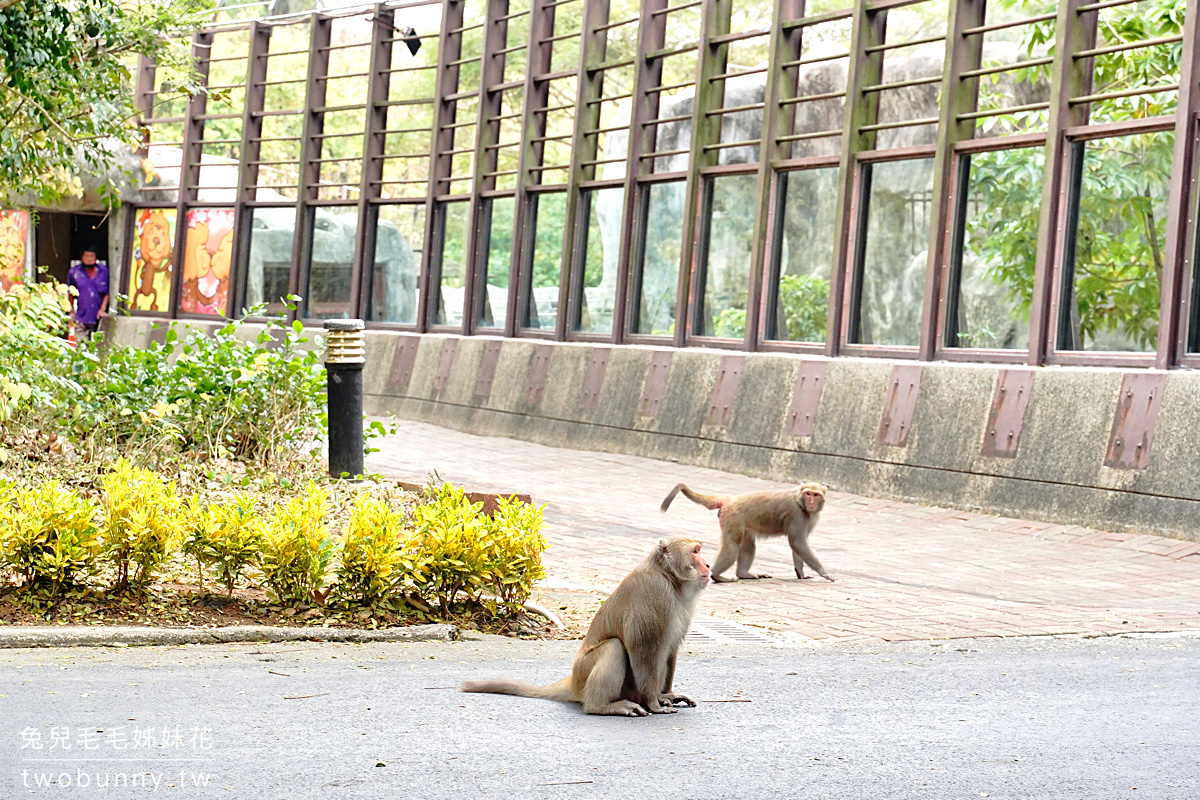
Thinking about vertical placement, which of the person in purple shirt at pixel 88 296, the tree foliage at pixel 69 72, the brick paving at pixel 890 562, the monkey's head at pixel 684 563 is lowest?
the brick paving at pixel 890 562

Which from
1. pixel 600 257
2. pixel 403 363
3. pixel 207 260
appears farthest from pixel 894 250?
pixel 207 260

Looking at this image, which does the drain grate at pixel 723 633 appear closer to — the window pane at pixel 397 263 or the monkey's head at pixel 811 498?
the monkey's head at pixel 811 498

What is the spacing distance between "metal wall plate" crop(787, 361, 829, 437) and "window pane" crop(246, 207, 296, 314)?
12298 millimetres

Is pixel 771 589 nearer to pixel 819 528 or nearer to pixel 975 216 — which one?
pixel 819 528

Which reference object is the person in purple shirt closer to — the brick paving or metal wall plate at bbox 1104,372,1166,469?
the brick paving

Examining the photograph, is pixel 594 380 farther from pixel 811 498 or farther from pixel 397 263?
pixel 811 498

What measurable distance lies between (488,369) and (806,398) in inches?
243

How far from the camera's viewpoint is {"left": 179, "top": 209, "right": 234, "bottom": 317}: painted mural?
2697 centimetres

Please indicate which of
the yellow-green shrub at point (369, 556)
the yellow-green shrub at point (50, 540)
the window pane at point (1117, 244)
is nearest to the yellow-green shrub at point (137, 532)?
the yellow-green shrub at point (50, 540)

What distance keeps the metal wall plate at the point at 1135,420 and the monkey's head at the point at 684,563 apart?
7.35m

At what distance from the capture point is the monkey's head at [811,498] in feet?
32.4

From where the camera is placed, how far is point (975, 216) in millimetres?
14945

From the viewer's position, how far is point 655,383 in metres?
17.9

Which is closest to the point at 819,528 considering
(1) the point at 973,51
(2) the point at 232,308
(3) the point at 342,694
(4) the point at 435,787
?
(1) the point at 973,51
